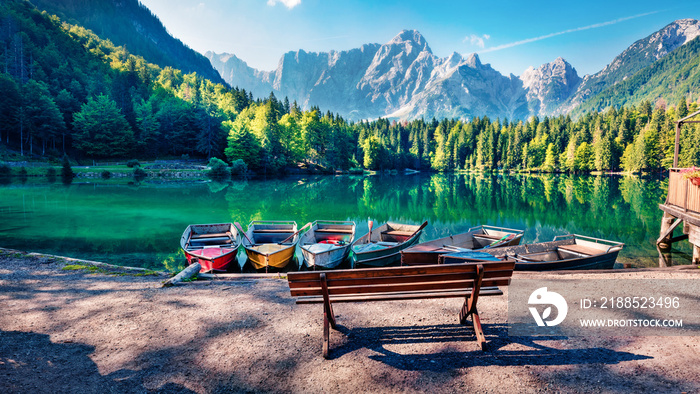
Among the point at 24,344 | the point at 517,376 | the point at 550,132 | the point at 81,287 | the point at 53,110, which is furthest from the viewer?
the point at 550,132

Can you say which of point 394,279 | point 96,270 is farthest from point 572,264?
point 96,270

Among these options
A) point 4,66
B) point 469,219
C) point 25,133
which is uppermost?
point 4,66

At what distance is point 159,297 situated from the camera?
755 centimetres

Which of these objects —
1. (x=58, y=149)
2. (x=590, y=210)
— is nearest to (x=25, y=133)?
(x=58, y=149)

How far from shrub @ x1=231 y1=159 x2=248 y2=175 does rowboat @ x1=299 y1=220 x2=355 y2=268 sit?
54360 millimetres

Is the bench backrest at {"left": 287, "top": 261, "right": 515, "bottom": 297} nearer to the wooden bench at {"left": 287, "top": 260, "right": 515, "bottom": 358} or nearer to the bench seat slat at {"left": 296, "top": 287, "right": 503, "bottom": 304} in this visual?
the wooden bench at {"left": 287, "top": 260, "right": 515, "bottom": 358}

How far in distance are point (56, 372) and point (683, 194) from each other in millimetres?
21474

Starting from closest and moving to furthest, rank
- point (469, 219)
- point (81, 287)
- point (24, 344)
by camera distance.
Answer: point (24, 344)
point (81, 287)
point (469, 219)

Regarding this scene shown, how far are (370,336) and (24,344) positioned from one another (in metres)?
5.48

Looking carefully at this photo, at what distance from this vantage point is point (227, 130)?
8088 cm

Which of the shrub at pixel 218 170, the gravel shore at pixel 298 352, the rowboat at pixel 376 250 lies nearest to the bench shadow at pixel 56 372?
the gravel shore at pixel 298 352

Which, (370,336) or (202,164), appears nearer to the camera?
(370,336)

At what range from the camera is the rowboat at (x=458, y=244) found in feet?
39.8

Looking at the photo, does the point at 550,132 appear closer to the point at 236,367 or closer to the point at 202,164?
the point at 202,164
